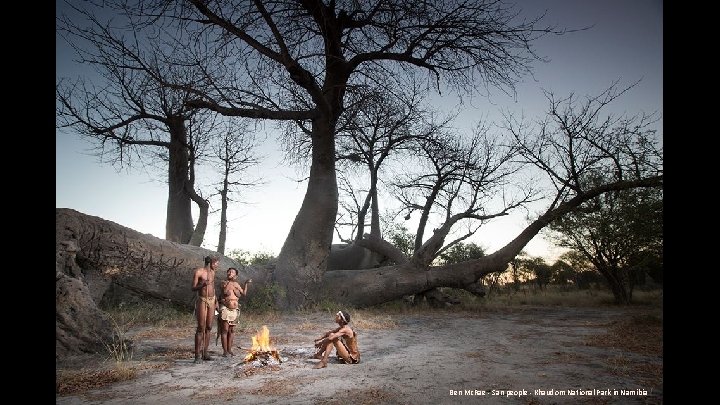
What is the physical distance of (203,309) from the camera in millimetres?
4781

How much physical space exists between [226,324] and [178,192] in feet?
26.5

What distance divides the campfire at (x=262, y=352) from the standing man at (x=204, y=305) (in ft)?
1.87

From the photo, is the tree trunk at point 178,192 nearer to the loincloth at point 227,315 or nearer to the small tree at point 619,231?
the loincloth at point 227,315

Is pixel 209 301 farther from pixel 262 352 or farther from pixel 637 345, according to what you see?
pixel 637 345

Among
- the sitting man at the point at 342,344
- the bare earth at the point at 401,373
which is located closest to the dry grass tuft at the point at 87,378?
the bare earth at the point at 401,373

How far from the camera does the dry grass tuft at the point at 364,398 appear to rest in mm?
3158

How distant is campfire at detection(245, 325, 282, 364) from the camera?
174 inches

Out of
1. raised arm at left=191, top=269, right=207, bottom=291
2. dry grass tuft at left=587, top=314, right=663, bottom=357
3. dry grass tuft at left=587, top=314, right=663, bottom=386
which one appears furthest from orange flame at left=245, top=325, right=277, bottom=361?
dry grass tuft at left=587, top=314, right=663, bottom=357

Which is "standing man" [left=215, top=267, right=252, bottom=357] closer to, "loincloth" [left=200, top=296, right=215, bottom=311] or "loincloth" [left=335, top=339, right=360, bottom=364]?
"loincloth" [left=200, top=296, right=215, bottom=311]

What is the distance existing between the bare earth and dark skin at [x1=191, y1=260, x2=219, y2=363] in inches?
7.9

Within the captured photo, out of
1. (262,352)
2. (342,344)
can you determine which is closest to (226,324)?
(262,352)
